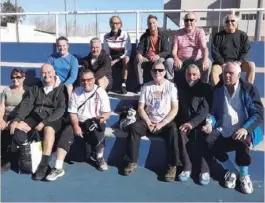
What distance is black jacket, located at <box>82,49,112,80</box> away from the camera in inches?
172

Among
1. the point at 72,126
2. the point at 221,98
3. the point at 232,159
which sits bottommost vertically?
the point at 232,159

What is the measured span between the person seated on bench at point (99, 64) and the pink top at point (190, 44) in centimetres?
111

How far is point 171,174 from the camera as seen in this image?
3336mm

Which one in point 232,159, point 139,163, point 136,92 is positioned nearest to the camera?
point 232,159

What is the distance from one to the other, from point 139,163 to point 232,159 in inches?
44.2

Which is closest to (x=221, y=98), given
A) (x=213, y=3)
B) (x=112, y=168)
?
(x=112, y=168)

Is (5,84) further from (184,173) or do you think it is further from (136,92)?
(184,173)

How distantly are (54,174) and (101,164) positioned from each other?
0.57 meters

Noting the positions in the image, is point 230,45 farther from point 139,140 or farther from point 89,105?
point 89,105

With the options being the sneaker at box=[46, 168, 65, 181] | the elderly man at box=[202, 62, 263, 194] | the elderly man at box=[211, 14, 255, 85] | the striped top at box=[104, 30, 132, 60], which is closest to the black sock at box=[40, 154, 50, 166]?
the sneaker at box=[46, 168, 65, 181]

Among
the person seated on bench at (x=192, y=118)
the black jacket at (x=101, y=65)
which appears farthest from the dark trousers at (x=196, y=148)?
the black jacket at (x=101, y=65)

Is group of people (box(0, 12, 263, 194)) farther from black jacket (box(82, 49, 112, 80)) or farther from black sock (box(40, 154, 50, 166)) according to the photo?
black jacket (box(82, 49, 112, 80))

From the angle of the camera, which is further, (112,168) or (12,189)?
(112,168)

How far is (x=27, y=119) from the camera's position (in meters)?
3.74
